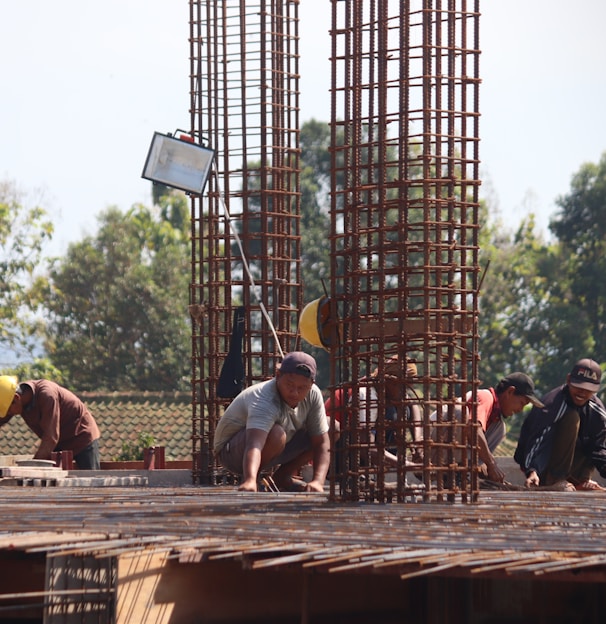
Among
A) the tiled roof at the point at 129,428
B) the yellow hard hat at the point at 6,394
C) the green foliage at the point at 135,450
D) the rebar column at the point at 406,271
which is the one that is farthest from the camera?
the tiled roof at the point at 129,428

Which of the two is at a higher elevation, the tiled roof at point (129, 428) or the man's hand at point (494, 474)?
the man's hand at point (494, 474)

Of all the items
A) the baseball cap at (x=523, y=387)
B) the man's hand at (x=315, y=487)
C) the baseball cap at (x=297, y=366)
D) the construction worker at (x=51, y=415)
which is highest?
the baseball cap at (x=297, y=366)

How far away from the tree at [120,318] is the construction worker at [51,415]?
22.8 m

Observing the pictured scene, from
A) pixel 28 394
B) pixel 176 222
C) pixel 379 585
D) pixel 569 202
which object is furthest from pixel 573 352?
pixel 379 585

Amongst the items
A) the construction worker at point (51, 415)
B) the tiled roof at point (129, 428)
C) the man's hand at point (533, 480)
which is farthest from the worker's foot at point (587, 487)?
the tiled roof at point (129, 428)

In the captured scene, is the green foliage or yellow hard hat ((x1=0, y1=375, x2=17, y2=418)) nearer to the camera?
yellow hard hat ((x1=0, y1=375, x2=17, y2=418))

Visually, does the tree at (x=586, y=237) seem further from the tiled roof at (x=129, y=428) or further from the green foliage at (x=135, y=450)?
the green foliage at (x=135, y=450)

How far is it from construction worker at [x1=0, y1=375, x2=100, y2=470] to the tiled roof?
1032cm

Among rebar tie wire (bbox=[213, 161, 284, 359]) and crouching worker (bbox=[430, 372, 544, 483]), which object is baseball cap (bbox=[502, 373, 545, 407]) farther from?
rebar tie wire (bbox=[213, 161, 284, 359])

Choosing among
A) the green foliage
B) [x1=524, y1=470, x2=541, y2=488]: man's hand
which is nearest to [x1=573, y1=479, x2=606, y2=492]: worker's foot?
[x1=524, y1=470, x2=541, y2=488]: man's hand

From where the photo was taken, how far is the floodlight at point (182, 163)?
1226 cm

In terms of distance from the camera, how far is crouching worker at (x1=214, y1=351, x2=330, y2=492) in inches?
388

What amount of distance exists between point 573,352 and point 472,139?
2691 cm

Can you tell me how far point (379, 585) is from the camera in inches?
312
